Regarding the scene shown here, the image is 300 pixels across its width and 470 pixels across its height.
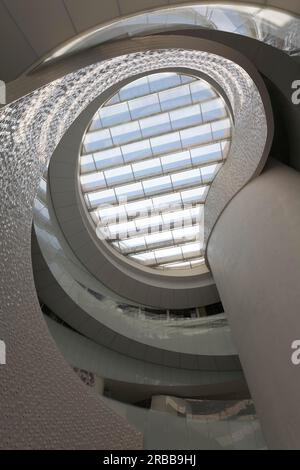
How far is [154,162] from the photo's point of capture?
14469 mm

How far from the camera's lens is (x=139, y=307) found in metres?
14.3

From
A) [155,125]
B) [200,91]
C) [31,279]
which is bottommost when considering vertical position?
[31,279]

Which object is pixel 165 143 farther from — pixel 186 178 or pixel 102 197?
pixel 102 197

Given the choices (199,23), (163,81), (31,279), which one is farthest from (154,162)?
(199,23)

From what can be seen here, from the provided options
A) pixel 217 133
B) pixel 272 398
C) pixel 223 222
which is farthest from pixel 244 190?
pixel 217 133

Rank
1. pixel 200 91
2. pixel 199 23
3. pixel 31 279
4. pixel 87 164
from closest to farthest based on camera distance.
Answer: pixel 199 23 < pixel 31 279 < pixel 200 91 < pixel 87 164

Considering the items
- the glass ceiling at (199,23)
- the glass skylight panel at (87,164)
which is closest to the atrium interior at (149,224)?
the glass ceiling at (199,23)

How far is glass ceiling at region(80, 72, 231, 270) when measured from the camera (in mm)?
12758

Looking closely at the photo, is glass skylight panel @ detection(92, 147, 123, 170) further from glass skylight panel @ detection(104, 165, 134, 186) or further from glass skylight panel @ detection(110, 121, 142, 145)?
glass skylight panel @ detection(110, 121, 142, 145)

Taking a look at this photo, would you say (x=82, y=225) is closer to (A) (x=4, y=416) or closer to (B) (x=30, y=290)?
(B) (x=30, y=290)

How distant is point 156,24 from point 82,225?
10067 mm

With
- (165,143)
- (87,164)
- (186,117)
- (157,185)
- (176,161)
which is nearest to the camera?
(186,117)

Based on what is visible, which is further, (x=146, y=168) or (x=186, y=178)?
(x=186, y=178)

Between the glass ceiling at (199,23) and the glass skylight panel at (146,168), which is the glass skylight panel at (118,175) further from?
the glass ceiling at (199,23)
